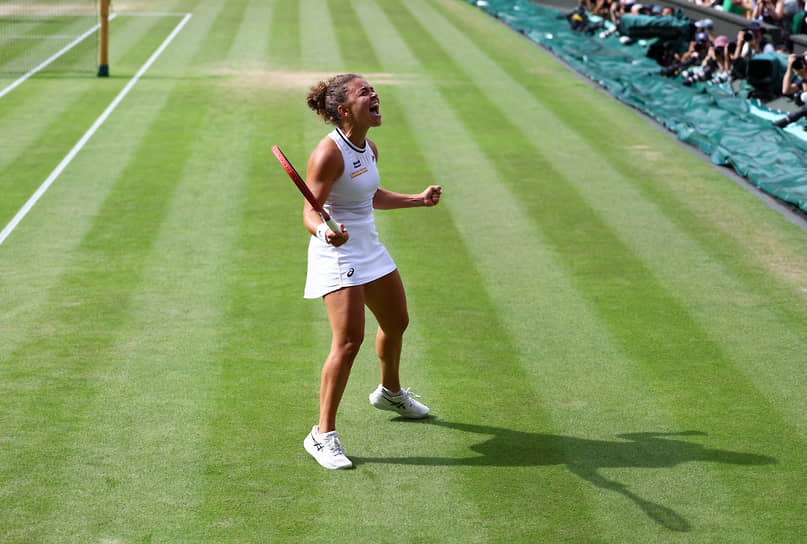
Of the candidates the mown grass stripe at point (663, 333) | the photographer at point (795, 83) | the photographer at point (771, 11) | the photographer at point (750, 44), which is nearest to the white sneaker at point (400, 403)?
the mown grass stripe at point (663, 333)

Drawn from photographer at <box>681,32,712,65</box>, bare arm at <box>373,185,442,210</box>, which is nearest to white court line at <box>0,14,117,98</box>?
photographer at <box>681,32,712,65</box>

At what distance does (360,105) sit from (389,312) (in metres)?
1.29

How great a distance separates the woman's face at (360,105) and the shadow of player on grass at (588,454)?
2077 mm

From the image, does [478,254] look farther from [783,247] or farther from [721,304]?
[783,247]

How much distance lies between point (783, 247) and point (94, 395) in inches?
301

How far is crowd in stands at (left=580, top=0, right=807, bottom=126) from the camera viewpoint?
57.4 ft

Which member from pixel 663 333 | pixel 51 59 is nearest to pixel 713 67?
pixel 663 333

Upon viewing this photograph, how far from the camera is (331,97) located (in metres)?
6.00

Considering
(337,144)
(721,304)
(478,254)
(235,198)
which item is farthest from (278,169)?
(337,144)

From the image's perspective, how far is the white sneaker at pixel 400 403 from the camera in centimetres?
670

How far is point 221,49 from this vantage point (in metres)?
24.0

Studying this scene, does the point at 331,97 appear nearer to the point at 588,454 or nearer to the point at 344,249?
the point at 344,249

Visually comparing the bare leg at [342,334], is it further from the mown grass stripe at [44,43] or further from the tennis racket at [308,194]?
the mown grass stripe at [44,43]

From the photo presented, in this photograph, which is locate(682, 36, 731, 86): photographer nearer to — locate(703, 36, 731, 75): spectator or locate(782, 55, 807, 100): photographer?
locate(703, 36, 731, 75): spectator
